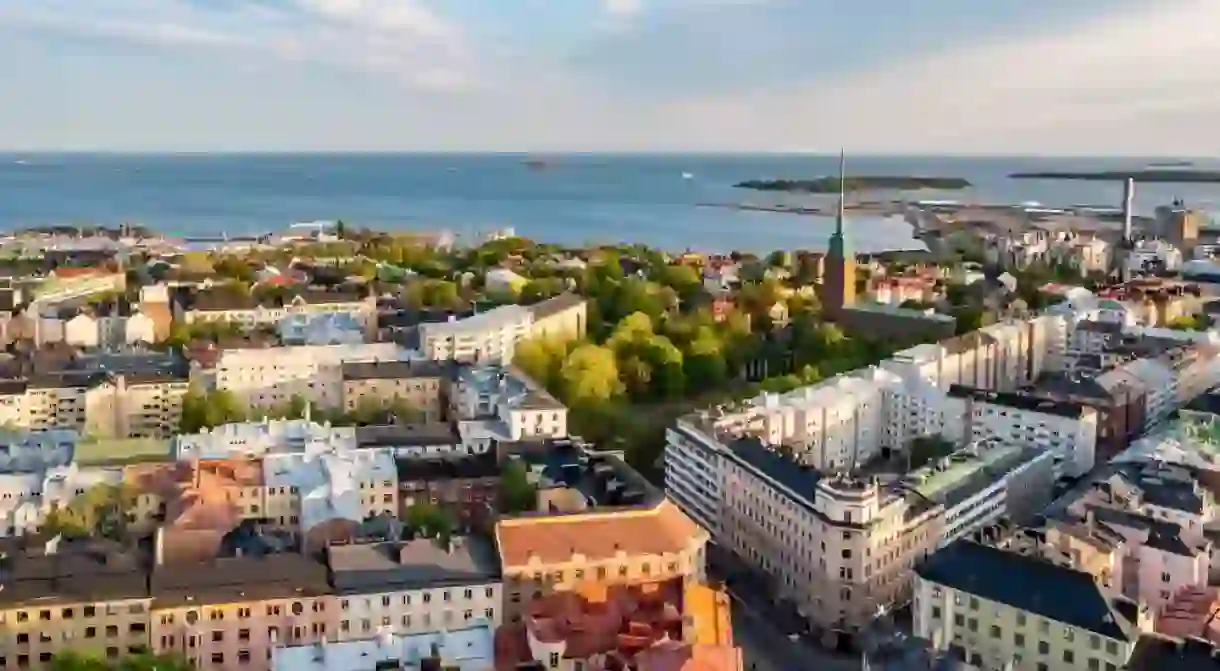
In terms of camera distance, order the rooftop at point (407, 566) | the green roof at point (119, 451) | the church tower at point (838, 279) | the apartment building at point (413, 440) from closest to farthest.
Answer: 1. the rooftop at point (407, 566)
2. the green roof at point (119, 451)
3. the apartment building at point (413, 440)
4. the church tower at point (838, 279)

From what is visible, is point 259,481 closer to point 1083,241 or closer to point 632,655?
point 632,655

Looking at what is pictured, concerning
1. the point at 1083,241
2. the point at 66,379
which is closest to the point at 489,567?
the point at 66,379

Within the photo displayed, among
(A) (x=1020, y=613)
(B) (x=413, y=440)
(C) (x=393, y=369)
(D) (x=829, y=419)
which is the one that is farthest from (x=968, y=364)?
(A) (x=1020, y=613)

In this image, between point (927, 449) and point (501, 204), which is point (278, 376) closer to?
point (927, 449)

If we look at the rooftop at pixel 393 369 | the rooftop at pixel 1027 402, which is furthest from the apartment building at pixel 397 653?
the rooftop at pixel 393 369

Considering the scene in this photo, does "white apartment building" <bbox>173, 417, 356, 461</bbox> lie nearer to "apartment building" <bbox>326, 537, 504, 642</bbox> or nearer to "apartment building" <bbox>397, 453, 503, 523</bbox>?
"apartment building" <bbox>397, 453, 503, 523</bbox>

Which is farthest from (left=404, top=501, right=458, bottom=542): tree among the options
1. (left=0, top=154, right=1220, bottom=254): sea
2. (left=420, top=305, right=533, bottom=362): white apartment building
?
(left=0, top=154, right=1220, bottom=254): sea

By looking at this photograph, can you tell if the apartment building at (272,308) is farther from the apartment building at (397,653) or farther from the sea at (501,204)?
the sea at (501,204)
